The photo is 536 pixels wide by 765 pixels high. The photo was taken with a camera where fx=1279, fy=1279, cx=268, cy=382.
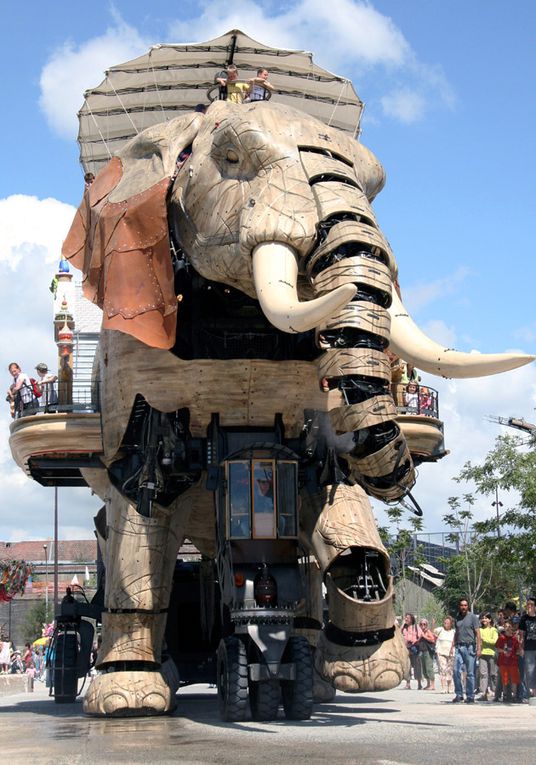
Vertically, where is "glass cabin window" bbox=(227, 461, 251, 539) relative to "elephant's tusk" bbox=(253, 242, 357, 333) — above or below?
below

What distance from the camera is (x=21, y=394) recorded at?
53.0 feet

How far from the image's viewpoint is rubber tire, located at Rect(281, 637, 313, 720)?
36.2ft

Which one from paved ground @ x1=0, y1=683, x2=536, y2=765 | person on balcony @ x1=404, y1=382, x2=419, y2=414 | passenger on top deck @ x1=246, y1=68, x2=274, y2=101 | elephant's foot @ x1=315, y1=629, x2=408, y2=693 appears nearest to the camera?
paved ground @ x1=0, y1=683, x2=536, y2=765

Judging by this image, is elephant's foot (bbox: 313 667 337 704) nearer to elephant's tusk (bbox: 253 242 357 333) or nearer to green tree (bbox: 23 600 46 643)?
elephant's tusk (bbox: 253 242 357 333)

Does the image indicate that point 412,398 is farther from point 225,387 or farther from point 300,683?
point 300,683

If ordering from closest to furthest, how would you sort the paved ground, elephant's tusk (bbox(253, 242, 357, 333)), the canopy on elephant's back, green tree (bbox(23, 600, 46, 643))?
the paved ground
elephant's tusk (bbox(253, 242, 357, 333))
the canopy on elephant's back
green tree (bbox(23, 600, 46, 643))

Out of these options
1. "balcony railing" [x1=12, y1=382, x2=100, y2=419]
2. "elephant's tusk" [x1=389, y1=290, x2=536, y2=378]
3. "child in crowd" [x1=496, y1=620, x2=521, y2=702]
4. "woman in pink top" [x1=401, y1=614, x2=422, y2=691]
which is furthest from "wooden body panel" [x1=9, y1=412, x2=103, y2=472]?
"woman in pink top" [x1=401, y1=614, x2=422, y2=691]

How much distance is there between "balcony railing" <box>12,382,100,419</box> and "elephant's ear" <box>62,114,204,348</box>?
2.65 metres

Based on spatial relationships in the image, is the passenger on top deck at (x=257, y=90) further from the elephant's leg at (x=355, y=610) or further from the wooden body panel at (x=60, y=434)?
the elephant's leg at (x=355, y=610)

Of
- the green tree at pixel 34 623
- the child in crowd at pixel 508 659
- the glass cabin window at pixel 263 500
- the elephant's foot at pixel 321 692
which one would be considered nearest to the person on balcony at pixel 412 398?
the child in crowd at pixel 508 659

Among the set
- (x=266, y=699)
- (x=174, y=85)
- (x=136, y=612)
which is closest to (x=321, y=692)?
(x=136, y=612)

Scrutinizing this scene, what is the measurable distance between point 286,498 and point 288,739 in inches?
107

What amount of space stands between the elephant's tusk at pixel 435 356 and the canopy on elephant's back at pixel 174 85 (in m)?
12.0

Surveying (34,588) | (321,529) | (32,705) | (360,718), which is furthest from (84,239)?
(34,588)
